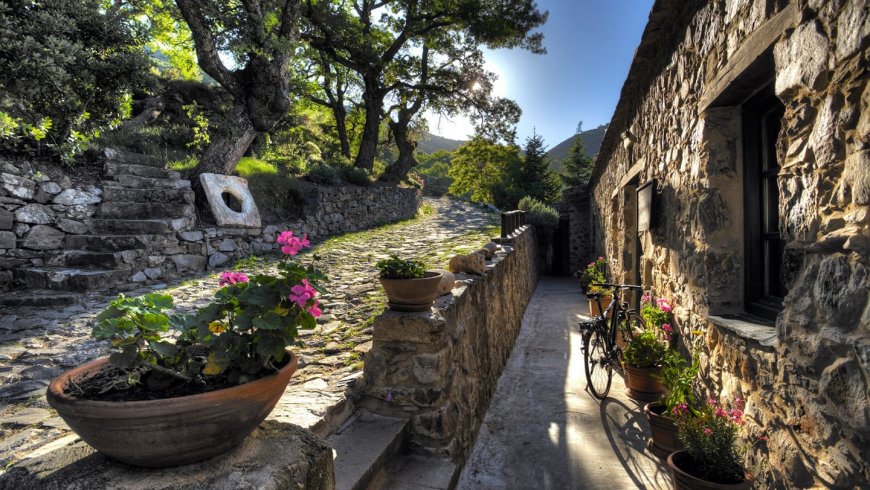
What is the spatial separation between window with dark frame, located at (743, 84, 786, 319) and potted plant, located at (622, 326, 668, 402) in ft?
4.14

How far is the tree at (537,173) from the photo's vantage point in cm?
2423

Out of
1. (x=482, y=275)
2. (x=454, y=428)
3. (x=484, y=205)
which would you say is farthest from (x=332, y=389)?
(x=484, y=205)

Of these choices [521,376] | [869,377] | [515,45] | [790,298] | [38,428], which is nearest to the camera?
[869,377]

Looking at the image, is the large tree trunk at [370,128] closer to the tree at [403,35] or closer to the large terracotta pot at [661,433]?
the tree at [403,35]

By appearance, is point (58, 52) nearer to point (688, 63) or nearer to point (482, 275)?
point (482, 275)

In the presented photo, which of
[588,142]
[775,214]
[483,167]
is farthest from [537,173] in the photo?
[588,142]

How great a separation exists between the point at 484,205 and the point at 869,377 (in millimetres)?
17743

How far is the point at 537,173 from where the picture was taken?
25.1 m

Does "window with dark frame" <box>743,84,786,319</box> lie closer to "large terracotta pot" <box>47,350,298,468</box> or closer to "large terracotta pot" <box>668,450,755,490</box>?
"large terracotta pot" <box>668,450,755,490</box>

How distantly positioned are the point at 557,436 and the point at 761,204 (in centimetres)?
215

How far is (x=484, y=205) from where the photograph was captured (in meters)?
18.8

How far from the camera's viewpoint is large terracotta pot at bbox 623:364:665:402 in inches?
143

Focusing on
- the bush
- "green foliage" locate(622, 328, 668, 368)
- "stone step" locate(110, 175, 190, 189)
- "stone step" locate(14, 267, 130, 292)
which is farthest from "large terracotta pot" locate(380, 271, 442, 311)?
the bush

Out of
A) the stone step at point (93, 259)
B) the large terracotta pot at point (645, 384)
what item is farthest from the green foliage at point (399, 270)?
the stone step at point (93, 259)
